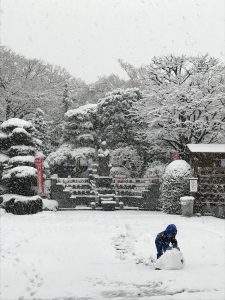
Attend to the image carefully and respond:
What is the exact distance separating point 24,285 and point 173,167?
43.2 feet

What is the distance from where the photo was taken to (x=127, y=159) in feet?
95.6

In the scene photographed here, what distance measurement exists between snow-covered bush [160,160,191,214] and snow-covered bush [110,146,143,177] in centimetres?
759

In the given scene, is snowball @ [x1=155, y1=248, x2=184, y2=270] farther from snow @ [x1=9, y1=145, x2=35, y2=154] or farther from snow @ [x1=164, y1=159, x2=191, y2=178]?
snow @ [x1=9, y1=145, x2=35, y2=154]

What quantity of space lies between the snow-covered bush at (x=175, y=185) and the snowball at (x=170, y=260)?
1019 centimetres

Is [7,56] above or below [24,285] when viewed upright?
above

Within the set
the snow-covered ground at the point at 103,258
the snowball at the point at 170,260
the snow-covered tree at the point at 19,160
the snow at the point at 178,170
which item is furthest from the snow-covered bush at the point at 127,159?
the snowball at the point at 170,260

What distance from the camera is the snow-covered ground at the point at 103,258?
869 centimetres

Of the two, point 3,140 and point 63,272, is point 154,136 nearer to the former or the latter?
point 3,140

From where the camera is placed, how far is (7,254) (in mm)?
11727

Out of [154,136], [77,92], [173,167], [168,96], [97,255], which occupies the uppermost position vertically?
[77,92]

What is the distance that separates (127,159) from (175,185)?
8550 millimetres

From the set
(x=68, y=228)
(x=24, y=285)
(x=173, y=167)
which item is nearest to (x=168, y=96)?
(x=173, y=167)

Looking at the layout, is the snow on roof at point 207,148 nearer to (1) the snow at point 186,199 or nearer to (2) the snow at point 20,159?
(1) the snow at point 186,199

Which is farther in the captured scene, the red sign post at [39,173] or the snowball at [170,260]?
the red sign post at [39,173]
